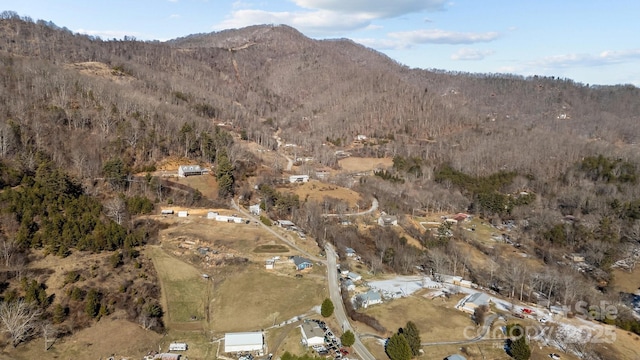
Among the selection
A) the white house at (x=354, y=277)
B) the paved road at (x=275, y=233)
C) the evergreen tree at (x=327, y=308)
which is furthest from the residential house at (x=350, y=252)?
the evergreen tree at (x=327, y=308)

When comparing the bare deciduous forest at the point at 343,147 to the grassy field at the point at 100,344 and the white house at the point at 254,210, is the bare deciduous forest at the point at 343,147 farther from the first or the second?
the white house at the point at 254,210

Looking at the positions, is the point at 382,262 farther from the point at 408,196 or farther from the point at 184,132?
the point at 184,132

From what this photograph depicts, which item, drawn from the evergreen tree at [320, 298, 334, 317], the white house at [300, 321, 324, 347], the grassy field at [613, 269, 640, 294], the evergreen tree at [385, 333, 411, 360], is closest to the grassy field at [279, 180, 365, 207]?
the evergreen tree at [320, 298, 334, 317]

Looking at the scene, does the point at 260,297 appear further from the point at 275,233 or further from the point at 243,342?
the point at 275,233

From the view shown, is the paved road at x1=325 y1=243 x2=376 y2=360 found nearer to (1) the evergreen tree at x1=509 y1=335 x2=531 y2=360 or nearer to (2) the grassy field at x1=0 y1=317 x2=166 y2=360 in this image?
(1) the evergreen tree at x1=509 y1=335 x2=531 y2=360

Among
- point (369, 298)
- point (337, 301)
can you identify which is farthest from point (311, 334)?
point (369, 298)

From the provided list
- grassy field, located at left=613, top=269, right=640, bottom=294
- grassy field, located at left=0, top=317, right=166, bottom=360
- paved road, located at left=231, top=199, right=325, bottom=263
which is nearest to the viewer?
grassy field, located at left=0, top=317, right=166, bottom=360

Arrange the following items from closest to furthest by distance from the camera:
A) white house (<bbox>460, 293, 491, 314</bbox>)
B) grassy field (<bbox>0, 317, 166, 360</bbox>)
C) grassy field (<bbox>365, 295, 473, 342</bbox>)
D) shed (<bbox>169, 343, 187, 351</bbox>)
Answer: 1. grassy field (<bbox>0, 317, 166, 360</bbox>)
2. shed (<bbox>169, 343, 187, 351</bbox>)
3. grassy field (<bbox>365, 295, 473, 342</bbox>)
4. white house (<bbox>460, 293, 491, 314</bbox>)
